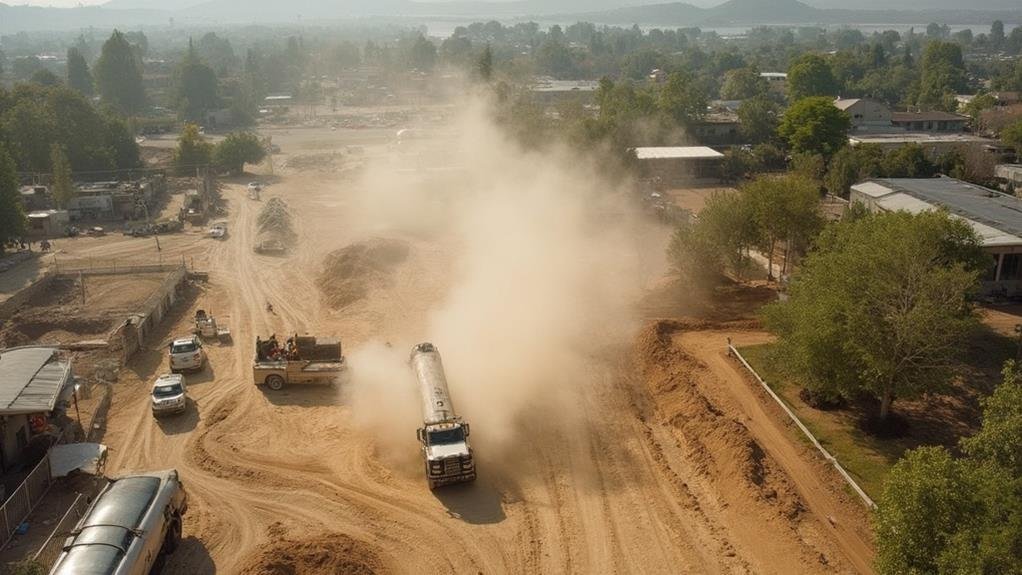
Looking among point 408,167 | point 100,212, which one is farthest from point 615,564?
point 408,167

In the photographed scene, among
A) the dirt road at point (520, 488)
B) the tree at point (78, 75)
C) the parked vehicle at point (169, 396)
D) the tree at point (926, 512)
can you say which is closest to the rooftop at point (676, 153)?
the dirt road at point (520, 488)

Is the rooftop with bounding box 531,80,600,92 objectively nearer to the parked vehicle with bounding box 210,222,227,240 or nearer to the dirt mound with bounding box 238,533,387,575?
the parked vehicle with bounding box 210,222,227,240

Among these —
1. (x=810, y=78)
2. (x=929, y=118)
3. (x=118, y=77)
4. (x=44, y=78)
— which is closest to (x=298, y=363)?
(x=929, y=118)

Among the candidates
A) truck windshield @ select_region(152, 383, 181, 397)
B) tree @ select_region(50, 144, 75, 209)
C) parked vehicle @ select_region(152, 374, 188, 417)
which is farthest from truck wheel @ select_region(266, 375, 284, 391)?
tree @ select_region(50, 144, 75, 209)

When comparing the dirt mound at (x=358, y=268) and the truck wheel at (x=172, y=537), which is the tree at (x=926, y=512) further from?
the dirt mound at (x=358, y=268)

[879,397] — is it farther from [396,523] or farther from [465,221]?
[465,221]
